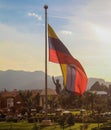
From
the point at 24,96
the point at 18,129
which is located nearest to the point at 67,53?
the point at 18,129

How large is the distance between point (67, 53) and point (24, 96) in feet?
141

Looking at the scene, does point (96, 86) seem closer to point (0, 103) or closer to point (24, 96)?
point (0, 103)

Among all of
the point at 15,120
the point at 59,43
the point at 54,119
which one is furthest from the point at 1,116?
the point at 59,43

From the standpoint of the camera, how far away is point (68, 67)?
2794 cm

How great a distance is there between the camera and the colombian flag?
2697 centimetres

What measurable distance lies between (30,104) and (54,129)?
102ft

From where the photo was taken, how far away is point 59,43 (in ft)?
98.5

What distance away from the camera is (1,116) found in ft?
179

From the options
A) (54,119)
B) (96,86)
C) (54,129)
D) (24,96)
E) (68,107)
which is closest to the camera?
(54,129)

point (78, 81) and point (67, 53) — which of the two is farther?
point (67, 53)

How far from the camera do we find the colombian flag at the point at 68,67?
2697cm

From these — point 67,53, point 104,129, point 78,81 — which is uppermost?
point 67,53

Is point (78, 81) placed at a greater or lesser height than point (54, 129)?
greater

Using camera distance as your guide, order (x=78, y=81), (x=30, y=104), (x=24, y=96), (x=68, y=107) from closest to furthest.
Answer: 1. (x=78, y=81)
2. (x=30, y=104)
3. (x=24, y=96)
4. (x=68, y=107)
